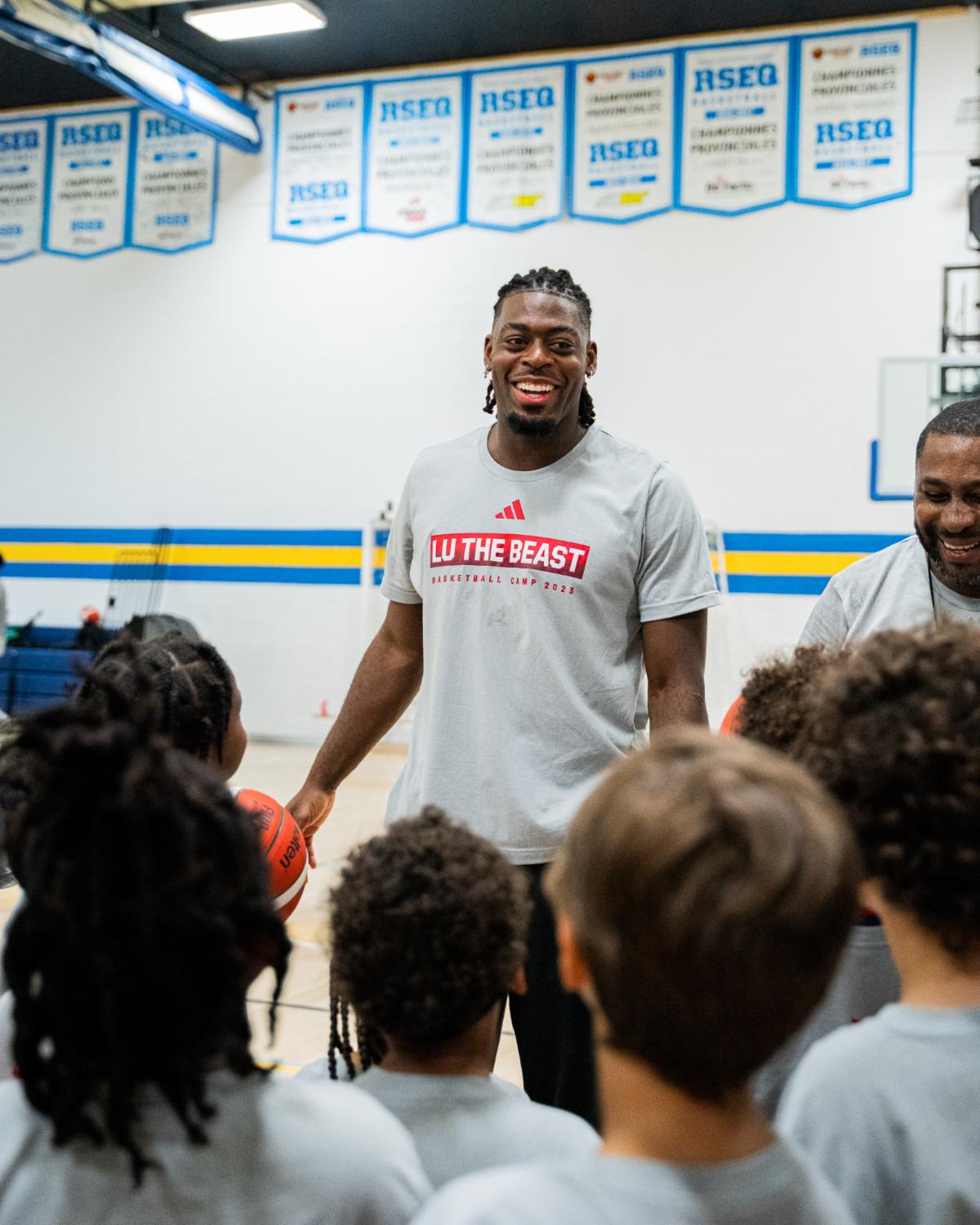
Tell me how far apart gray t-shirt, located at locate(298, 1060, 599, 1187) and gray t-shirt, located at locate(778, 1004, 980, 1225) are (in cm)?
22

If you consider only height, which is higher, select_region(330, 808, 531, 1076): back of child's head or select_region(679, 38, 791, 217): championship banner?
select_region(679, 38, 791, 217): championship banner

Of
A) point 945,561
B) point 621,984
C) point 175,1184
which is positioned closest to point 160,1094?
point 175,1184

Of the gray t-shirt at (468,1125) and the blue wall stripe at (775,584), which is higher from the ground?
the blue wall stripe at (775,584)

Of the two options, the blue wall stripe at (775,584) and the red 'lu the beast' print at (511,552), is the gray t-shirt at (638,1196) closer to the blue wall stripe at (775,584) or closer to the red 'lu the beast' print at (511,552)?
the red 'lu the beast' print at (511,552)

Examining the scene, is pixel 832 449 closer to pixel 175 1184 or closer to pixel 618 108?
pixel 618 108

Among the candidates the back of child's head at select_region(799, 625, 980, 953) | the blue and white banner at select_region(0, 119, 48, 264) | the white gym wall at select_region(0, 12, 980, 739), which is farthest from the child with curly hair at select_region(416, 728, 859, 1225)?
the blue and white banner at select_region(0, 119, 48, 264)

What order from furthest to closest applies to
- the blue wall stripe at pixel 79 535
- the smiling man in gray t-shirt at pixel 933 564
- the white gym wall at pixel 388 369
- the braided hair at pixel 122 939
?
the blue wall stripe at pixel 79 535
the white gym wall at pixel 388 369
the smiling man in gray t-shirt at pixel 933 564
the braided hair at pixel 122 939

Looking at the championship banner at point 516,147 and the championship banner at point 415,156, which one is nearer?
the championship banner at point 516,147

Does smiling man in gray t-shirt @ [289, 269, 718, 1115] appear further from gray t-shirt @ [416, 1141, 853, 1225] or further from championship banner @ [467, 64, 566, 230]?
championship banner @ [467, 64, 566, 230]

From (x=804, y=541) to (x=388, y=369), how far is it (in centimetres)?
265

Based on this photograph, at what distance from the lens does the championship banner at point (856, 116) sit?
6.12 metres

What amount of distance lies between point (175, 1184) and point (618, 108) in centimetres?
666

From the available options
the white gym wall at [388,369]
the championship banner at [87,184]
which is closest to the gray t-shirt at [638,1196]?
the white gym wall at [388,369]

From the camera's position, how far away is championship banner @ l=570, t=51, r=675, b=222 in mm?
6547
